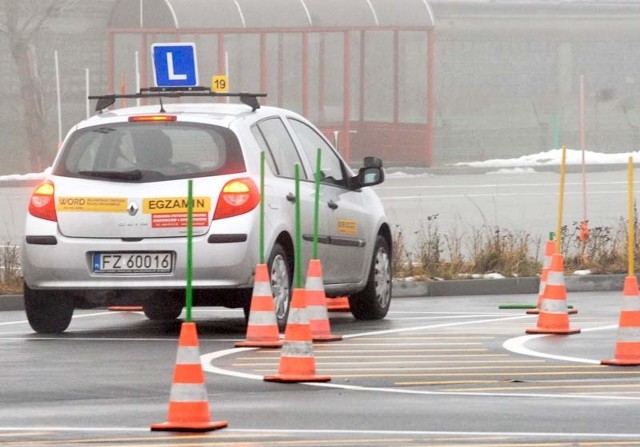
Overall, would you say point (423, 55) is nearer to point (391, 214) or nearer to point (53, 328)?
point (391, 214)

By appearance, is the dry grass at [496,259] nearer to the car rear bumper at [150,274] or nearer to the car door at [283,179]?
the car door at [283,179]

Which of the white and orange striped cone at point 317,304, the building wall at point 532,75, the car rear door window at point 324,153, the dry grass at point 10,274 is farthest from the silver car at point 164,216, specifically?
the building wall at point 532,75

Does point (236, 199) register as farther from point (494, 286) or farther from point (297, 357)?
point (494, 286)

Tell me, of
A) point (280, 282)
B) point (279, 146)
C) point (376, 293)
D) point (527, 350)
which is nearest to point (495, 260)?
point (376, 293)

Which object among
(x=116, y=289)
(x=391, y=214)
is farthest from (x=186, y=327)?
(x=391, y=214)

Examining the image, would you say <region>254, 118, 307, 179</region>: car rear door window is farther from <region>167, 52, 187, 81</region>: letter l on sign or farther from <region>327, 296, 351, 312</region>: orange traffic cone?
<region>167, 52, 187, 81</region>: letter l on sign

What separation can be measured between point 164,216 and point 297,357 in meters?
3.16

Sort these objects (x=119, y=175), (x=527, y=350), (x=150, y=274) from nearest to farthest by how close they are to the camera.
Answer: (x=527, y=350), (x=150, y=274), (x=119, y=175)

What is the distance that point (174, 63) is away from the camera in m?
18.5

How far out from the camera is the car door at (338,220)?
15.4 meters

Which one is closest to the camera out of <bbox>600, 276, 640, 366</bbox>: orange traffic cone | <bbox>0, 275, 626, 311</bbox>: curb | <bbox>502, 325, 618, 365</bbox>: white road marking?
<bbox>600, 276, 640, 366</bbox>: orange traffic cone

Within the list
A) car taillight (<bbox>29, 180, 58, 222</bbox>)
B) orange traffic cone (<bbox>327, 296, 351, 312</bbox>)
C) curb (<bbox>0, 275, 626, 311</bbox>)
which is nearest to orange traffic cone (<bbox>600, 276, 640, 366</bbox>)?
car taillight (<bbox>29, 180, 58, 222</bbox>)

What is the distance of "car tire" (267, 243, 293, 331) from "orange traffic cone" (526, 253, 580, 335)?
168 centimetres

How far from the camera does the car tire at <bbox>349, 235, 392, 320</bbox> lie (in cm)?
1619
